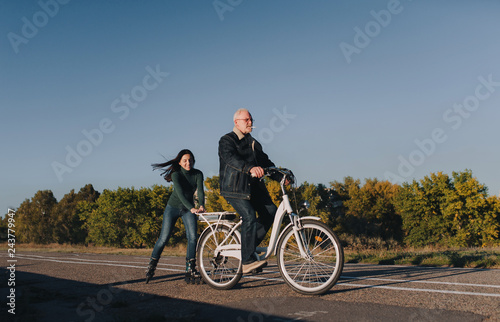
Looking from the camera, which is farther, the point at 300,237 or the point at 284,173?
the point at 284,173

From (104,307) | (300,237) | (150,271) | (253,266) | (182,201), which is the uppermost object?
(182,201)

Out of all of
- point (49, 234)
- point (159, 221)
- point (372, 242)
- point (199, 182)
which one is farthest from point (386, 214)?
point (199, 182)

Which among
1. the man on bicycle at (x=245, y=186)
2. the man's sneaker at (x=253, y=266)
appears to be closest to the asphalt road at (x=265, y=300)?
the man's sneaker at (x=253, y=266)

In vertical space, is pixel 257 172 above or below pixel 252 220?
above

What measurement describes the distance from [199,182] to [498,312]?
4.62 m

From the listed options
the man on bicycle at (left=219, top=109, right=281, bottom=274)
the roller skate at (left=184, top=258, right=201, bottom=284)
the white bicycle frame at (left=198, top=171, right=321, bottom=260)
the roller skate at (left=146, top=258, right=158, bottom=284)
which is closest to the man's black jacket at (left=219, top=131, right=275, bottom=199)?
the man on bicycle at (left=219, top=109, right=281, bottom=274)

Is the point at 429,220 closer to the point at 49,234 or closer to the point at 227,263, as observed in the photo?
the point at 227,263

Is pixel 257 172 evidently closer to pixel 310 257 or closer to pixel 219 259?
pixel 310 257

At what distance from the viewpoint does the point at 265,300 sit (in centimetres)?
421

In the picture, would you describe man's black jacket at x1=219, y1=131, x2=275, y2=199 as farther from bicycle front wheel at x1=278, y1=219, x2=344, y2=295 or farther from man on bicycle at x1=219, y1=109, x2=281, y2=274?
bicycle front wheel at x1=278, y1=219, x2=344, y2=295

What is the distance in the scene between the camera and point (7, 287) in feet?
19.5

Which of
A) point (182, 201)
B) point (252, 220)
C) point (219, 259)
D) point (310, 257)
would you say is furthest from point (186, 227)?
point (310, 257)

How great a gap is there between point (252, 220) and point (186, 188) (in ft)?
6.53

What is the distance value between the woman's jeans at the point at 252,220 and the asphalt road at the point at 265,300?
0.52 metres
